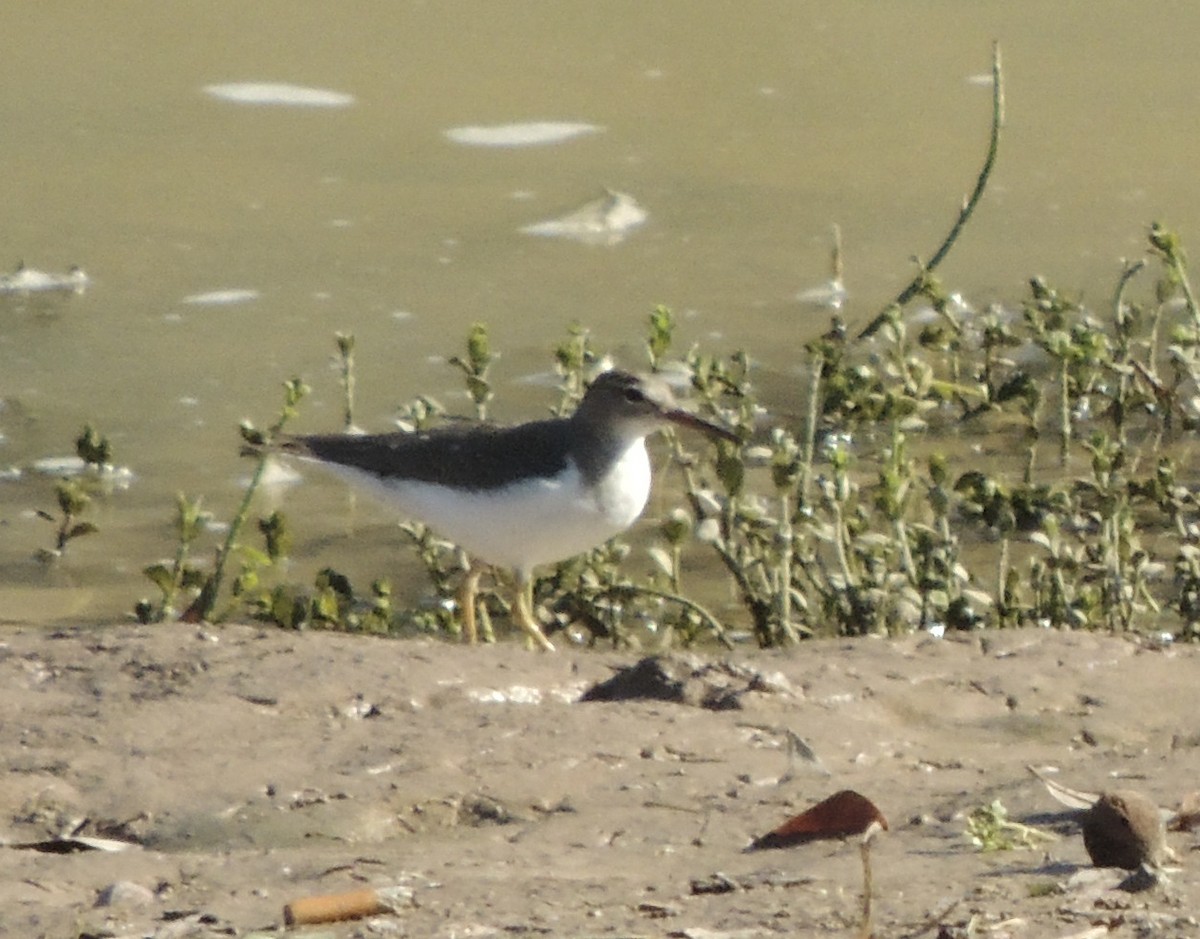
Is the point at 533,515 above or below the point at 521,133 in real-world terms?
below

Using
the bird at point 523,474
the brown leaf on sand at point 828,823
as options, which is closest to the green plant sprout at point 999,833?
the brown leaf on sand at point 828,823

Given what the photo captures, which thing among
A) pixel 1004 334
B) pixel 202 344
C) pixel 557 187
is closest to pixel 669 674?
pixel 1004 334

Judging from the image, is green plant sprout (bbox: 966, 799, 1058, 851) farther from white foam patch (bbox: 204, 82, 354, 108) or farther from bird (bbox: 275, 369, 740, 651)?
white foam patch (bbox: 204, 82, 354, 108)

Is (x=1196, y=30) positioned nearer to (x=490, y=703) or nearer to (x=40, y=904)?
(x=490, y=703)

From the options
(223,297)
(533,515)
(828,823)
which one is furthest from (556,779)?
(223,297)

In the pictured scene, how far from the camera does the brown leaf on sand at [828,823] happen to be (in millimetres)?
3590

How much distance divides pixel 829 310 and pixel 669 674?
433cm

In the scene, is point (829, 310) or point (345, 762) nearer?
point (345, 762)

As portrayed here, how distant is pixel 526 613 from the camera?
18.8 ft

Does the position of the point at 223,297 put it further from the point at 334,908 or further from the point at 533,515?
the point at 334,908

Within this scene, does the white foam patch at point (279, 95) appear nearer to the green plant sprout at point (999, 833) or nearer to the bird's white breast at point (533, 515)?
the bird's white breast at point (533, 515)

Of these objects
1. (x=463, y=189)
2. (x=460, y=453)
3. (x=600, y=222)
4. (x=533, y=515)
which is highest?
(x=463, y=189)

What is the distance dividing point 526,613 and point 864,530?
2.99 feet

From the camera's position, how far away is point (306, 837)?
3.78 m
